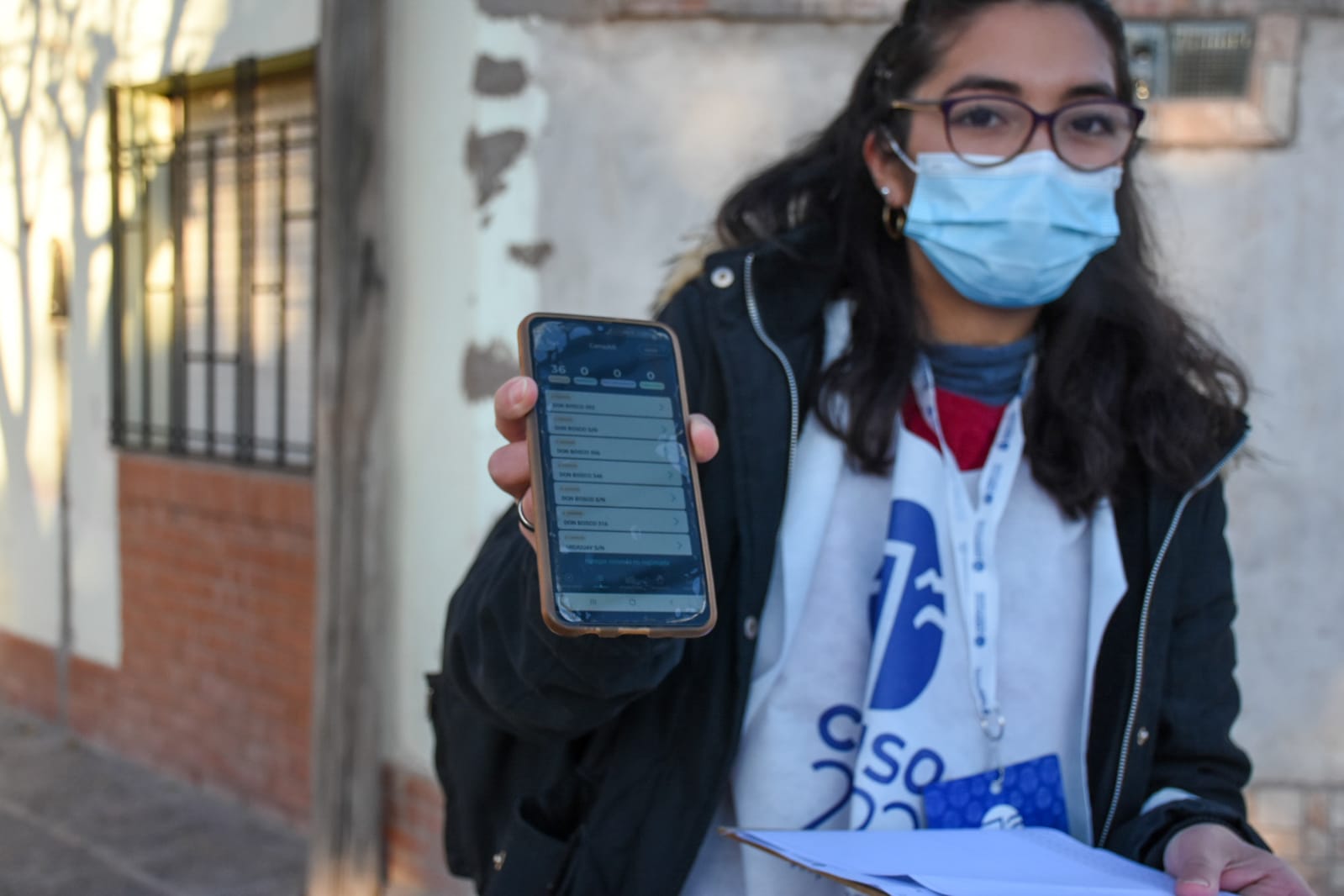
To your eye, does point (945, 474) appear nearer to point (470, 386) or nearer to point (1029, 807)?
point (1029, 807)

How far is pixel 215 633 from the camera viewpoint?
5285mm

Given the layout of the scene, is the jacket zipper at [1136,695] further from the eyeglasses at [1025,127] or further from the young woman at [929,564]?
the eyeglasses at [1025,127]

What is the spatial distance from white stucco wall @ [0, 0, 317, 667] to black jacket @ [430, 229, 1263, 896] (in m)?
4.10

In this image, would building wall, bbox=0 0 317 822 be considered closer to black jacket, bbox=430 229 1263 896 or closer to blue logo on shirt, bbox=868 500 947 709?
black jacket, bbox=430 229 1263 896

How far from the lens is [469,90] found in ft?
13.0

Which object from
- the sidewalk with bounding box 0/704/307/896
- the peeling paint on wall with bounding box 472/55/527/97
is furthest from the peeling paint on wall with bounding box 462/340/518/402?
the sidewalk with bounding box 0/704/307/896

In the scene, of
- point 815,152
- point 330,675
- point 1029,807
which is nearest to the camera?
point 1029,807

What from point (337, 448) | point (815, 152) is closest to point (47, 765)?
point (337, 448)

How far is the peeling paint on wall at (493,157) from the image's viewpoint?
393cm

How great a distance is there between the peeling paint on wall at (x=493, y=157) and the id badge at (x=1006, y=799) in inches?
105

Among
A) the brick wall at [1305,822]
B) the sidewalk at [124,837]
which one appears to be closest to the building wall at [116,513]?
the sidewalk at [124,837]

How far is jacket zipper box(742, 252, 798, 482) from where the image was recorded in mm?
1707

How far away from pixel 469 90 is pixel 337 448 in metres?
1.14

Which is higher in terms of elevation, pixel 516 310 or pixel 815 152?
pixel 815 152
